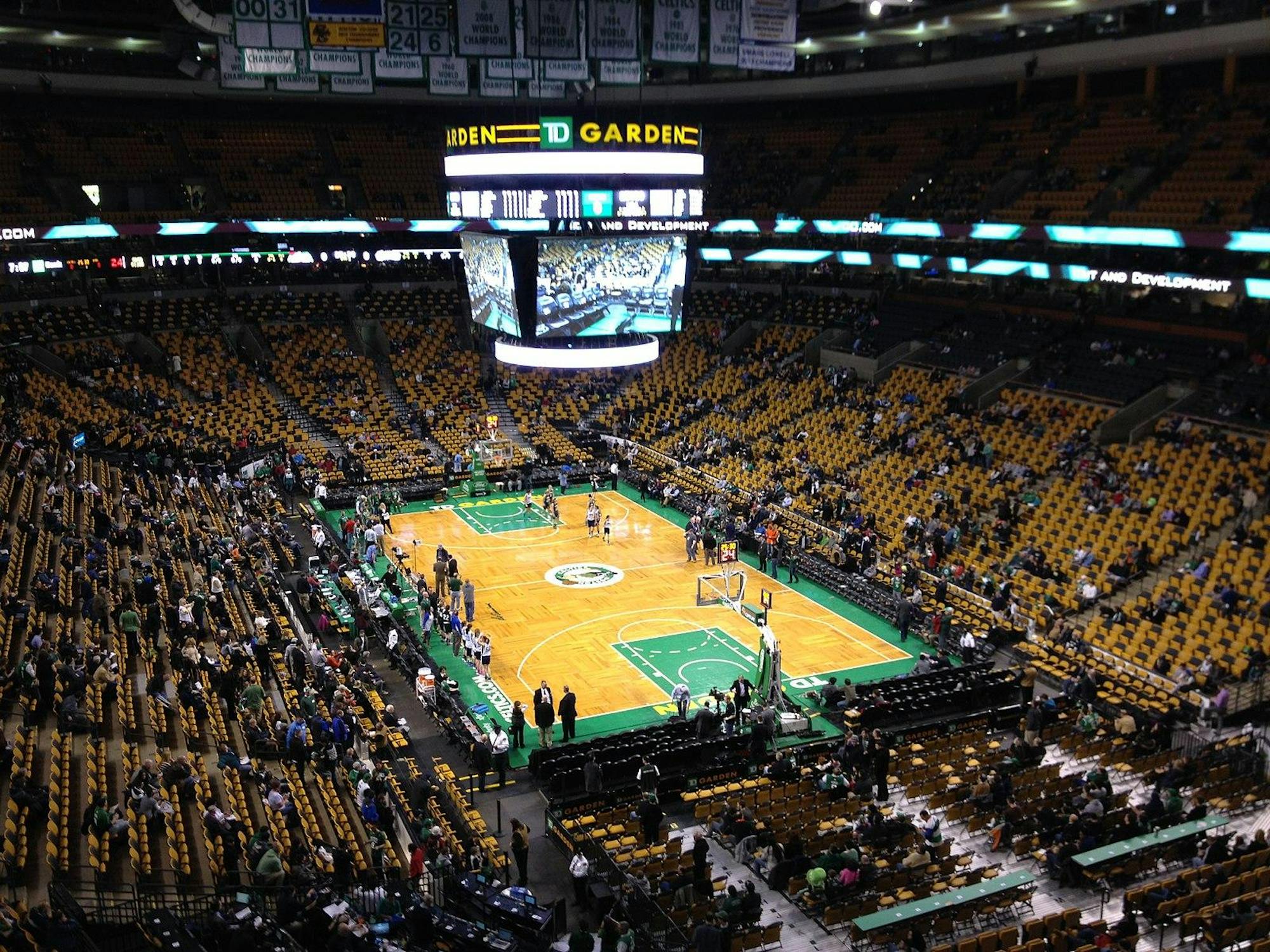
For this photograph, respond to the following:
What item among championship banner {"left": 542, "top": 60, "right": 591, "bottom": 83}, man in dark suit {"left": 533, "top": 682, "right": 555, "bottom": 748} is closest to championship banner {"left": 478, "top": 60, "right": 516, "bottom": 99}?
championship banner {"left": 542, "top": 60, "right": 591, "bottom": 83}

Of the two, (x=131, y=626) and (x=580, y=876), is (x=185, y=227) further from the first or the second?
(x=580, y=876)

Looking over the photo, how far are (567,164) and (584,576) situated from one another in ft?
36.9

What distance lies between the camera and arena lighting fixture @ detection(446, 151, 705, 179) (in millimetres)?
27938

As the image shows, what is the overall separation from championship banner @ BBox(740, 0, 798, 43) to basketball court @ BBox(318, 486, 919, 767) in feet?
43.6

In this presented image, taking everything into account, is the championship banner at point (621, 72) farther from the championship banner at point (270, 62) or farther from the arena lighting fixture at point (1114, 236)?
the arena lighting fixture at point (1114, 236)

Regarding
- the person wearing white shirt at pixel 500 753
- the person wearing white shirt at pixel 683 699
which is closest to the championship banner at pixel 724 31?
the person wearing white shirt at pixel 683 699

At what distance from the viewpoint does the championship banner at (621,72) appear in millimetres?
25609

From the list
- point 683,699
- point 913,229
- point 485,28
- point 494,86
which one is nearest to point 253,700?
point 683,699

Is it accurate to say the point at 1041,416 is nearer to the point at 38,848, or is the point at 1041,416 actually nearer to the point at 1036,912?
the point at 1036,912

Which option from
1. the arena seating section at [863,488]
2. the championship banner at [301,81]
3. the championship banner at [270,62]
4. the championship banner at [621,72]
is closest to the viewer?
the arena seating section at [863,488]

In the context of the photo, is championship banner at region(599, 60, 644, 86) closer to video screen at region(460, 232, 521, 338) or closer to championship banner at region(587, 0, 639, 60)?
championship banner at region(587, 0, 639, 60)

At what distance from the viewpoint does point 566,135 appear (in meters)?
27.8

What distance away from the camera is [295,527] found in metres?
37.0

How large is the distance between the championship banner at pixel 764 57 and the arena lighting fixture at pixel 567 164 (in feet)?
11.2
